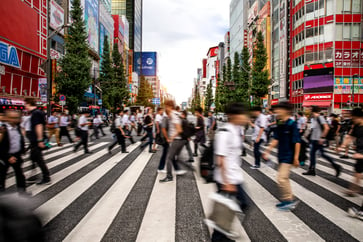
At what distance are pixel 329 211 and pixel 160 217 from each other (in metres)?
2.66

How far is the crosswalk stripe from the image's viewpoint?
332 cm

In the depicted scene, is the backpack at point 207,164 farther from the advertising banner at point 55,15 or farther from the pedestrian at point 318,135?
the advertising banner at point 55,15

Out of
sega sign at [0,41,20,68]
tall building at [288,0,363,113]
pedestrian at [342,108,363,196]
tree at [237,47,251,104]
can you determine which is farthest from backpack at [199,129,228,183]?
tree at [237,47,251,104]

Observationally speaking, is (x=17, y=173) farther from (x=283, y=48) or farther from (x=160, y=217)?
(x=283, y=48)

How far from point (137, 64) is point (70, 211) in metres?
126

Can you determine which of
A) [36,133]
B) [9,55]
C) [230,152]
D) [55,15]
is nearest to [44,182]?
[36,133]

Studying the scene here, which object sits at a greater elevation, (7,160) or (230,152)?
(230,152)

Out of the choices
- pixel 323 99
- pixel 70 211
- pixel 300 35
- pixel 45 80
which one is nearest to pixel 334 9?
pixel 300 35

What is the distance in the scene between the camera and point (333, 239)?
323 centimetres

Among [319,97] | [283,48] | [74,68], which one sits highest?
[283,48]

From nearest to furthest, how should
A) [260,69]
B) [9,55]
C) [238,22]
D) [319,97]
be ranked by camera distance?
1. [9,55]
2. [260,69]
3. [319,97]
4. [238,22]

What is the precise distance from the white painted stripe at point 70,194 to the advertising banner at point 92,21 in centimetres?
4555

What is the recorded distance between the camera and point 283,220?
3865 mm

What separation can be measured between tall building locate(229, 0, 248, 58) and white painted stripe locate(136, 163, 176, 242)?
6647 centimetres
